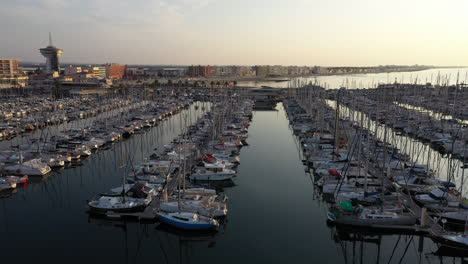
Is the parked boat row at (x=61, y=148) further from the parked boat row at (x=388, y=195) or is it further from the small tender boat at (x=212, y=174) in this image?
the parked boat row at (x=388, y=195)

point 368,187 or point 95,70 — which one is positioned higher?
point 95,70

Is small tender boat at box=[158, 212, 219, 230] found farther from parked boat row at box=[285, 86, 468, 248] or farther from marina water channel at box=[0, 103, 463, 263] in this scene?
parked boat row at box=[285, 86, 468, 248]

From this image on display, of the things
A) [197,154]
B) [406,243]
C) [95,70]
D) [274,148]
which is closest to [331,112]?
[274,148]

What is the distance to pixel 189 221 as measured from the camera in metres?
13.1

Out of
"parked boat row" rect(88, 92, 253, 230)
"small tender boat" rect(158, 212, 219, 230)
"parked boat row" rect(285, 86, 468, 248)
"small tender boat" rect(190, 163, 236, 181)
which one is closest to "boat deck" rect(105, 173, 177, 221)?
"parked boat row" rect(88, 92, 253, 230)

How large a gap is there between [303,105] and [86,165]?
31033 mm

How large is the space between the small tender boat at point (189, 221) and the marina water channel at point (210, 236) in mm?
336

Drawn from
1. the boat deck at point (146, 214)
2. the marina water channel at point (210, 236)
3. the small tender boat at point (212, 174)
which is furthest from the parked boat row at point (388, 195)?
the boat deck at point (146, 214)

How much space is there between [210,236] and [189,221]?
0.94 m

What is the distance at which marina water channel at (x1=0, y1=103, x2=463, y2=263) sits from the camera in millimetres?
11992

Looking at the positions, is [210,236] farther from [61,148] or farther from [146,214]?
[61,148]

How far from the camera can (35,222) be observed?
14.4m

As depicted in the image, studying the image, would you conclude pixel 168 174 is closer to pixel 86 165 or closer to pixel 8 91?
pixel 86 165

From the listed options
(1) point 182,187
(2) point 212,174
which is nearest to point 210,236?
(1) point 182,187
